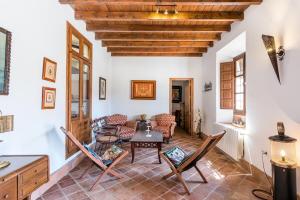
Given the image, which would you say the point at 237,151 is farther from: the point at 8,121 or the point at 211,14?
the point at 8,121

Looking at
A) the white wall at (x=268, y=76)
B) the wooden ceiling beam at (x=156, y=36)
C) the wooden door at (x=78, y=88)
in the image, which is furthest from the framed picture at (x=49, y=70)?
the white wall at (x=268, y=76)

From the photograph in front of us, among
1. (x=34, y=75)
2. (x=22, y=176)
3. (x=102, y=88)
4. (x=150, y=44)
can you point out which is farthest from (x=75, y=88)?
(x=150, y=44)

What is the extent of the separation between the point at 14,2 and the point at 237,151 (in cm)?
423

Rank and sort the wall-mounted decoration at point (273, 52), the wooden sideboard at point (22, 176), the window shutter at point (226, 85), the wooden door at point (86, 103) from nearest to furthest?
the wooden sideboard at point (22, 176), the wall-mounted decoration at point (273, 52), the wooden door at point (86, 103), the window shutter at point (226, 85)

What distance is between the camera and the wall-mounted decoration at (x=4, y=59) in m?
1.74

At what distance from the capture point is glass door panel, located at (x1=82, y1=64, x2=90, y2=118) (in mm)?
3922

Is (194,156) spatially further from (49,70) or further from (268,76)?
(49,70)

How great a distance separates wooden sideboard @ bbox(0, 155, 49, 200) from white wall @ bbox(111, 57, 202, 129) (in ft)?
15.2

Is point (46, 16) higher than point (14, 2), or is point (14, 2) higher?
point (46, 16)

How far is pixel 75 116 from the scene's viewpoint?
3541mm

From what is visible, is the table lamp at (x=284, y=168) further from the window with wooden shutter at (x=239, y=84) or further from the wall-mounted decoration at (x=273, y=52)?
the window with wooden shutter at (x=239, y=84)

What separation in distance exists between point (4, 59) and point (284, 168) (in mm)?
3323

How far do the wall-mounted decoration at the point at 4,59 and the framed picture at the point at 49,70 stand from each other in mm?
678

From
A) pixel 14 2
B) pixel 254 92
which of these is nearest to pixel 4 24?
pixel 14 2
